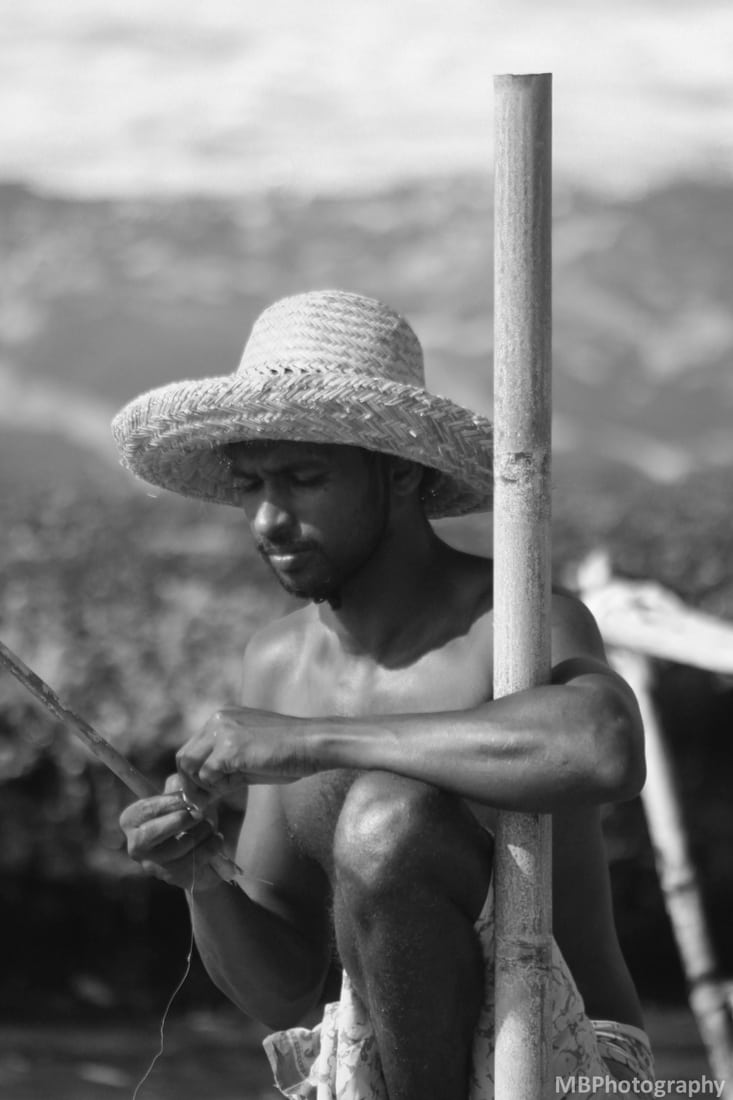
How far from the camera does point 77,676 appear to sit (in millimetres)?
5199

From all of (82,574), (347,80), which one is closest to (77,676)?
(82,574)

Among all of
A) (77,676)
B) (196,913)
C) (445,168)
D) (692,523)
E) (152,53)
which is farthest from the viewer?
(445,168)

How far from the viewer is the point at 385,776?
239 centimetres

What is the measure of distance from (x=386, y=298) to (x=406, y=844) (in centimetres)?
595

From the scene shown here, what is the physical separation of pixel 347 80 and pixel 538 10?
90.4 inches

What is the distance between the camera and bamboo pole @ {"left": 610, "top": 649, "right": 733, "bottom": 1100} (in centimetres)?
340

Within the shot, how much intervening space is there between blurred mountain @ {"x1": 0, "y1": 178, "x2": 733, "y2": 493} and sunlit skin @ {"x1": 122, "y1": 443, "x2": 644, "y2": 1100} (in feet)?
15.7

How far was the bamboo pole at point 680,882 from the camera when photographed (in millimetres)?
3404

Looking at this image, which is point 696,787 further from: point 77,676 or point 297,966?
point 297,966

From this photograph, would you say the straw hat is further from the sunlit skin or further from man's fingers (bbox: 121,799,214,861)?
man's fingers (bbox: 121,799,214,861)

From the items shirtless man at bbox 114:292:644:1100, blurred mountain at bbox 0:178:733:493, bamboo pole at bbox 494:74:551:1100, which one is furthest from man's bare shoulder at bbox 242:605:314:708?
blurred mountain at bbox 0:178:733:493

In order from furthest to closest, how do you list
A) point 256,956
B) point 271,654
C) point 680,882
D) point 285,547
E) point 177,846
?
point 680,882
point 271,654
point 256,956
point 285,547
point 177,846

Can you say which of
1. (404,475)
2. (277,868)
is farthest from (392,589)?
(277,868)

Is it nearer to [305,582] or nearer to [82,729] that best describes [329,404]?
[305,582]
